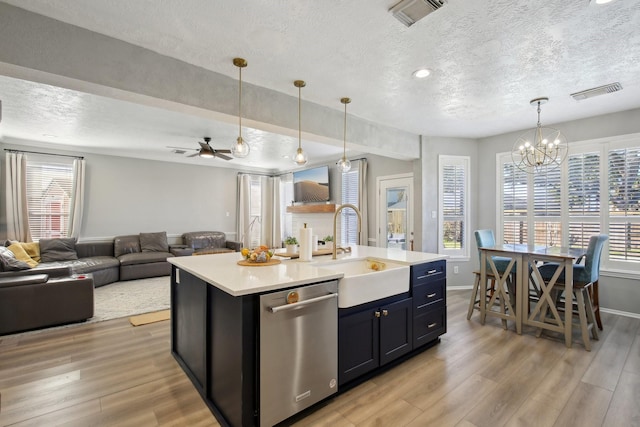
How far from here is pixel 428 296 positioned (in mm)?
2824

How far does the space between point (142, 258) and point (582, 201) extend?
7.63m

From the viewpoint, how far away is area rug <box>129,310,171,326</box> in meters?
3.52

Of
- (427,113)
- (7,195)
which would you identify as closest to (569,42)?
(427,113)

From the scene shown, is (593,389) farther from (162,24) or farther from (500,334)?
(162,24)

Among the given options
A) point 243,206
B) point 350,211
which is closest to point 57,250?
point 243,206

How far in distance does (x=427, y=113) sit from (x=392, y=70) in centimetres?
140

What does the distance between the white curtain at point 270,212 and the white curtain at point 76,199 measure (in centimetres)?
420

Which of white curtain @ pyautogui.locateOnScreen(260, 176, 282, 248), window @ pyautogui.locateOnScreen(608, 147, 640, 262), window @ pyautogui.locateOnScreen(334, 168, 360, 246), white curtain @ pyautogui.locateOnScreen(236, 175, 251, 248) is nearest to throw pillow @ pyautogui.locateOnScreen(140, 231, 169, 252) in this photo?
white curtain @ pyautogui.locateOnScreen(236, 175, 251, 248)

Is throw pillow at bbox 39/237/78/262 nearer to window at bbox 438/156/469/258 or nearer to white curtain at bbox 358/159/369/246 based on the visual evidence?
white curtain at bbox 358/159/369/246

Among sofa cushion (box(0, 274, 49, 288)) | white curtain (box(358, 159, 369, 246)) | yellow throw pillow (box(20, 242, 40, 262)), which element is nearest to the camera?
sofa cushion (box(0, 274, 49, 288))

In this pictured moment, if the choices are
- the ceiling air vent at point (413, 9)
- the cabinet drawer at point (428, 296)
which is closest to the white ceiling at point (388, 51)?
the ceiling air vent at point (413, 9)

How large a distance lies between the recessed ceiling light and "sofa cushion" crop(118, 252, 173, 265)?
19.3ft

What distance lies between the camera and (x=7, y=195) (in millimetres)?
5211

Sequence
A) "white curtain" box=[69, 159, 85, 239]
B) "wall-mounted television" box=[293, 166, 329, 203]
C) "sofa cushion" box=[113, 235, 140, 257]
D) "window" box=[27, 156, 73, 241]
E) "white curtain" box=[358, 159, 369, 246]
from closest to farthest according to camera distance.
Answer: "window" box=[27, 156, 73, 241]
"white curtain" box=[69, 159, 85, 239]
"white curtain" box=[358, 159, 369, 246]
"sofa cushion" box=[113, 235, 140, 257]
"wall-mounted television" box=[293, 166, 329, 203]
